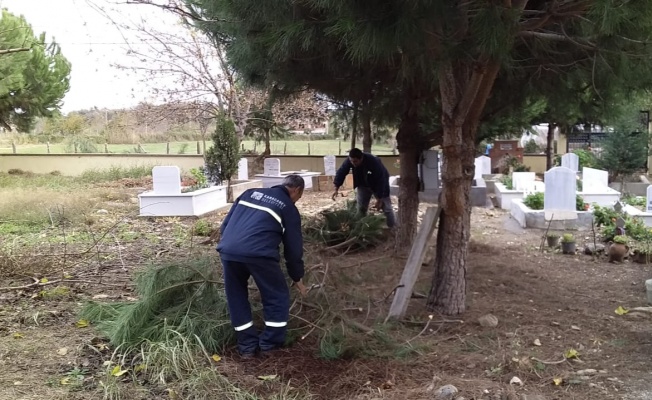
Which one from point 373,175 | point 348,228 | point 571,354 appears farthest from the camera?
point 373,175

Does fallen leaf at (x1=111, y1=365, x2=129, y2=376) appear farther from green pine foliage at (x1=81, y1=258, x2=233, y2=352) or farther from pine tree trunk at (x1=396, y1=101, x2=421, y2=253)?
pine tree trunk at (x1=396, y1=101, x2=421, y2=253)

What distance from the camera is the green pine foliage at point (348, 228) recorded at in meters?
8.37

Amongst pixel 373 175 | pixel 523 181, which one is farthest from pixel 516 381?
pixel 523 181

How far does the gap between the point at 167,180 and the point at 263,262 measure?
9198 mm

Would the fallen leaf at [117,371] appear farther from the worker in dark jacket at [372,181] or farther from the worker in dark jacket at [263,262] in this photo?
the worker in dark jacket at [372,181]

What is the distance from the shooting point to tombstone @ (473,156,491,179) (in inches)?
682

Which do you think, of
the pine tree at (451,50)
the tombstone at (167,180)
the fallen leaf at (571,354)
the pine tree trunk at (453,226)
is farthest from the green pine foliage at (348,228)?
the tombstone at (167,180)

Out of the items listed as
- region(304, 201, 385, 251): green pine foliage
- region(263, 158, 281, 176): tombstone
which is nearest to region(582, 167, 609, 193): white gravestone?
region(304, 201, 385, 251): green pine foliage

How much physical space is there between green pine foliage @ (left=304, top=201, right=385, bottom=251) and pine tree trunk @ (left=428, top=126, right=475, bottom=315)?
2729mm

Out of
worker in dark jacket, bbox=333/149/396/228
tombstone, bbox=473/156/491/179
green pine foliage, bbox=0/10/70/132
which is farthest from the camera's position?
green pine foliage, bbox=0/10/70/132

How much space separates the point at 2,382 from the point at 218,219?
28.0 feet

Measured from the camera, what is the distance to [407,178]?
793cm

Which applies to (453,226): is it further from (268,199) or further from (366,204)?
(366,204)

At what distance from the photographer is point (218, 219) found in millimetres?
12484
